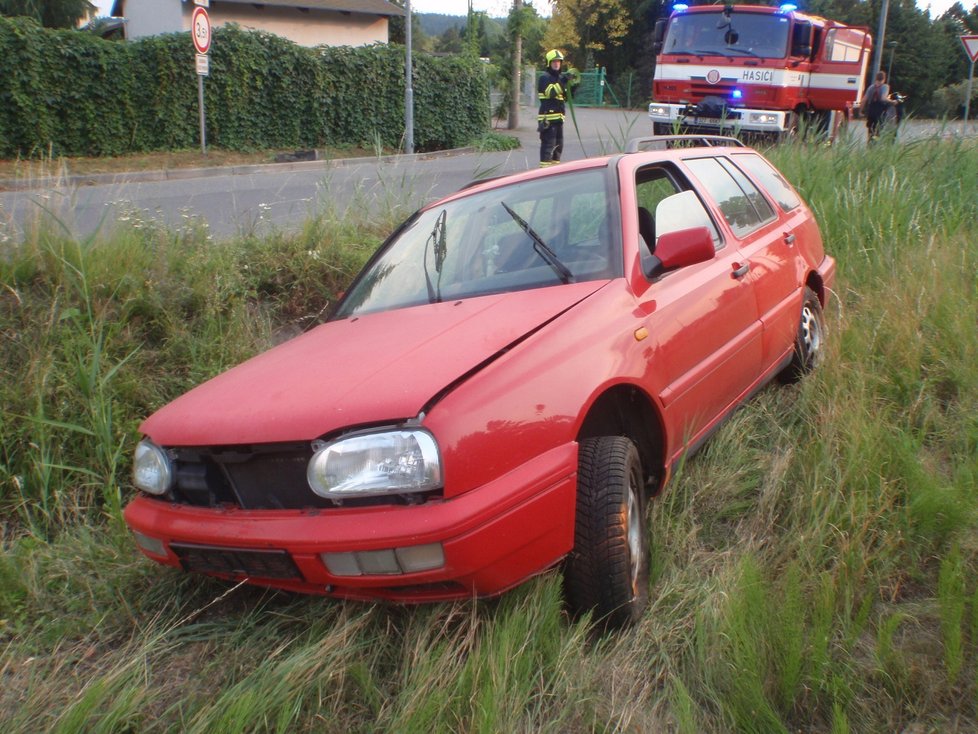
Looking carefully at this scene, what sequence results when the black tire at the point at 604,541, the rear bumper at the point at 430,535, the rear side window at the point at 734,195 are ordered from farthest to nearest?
the rear side window at the point at 734,195
the black tire at the point at 604,541
the rear bumper at the point at 430,535

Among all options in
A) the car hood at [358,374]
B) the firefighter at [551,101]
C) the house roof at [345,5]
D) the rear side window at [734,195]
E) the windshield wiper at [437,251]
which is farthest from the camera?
the house roof at [345,5]

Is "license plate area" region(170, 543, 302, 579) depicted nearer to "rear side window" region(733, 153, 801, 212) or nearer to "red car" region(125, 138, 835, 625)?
"red car" region(125, 138, 835, 625)

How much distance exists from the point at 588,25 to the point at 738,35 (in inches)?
1484

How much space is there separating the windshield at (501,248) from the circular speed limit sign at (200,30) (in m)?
12.6

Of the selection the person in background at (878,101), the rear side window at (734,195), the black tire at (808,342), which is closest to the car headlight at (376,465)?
the rear side window at (734,195)

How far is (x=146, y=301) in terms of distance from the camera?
507 centimetres

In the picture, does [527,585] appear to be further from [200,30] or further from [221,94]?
[221,94]

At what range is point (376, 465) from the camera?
2.58 m

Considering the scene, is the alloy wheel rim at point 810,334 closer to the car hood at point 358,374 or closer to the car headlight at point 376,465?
the car hood at point 358,374

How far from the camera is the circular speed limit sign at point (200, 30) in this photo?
15.1 m

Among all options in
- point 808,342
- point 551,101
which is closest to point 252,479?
point 808,342

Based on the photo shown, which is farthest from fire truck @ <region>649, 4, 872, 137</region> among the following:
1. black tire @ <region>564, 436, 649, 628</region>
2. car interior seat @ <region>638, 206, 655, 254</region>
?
black tire @ <region>564, 436, 649, 628</region>

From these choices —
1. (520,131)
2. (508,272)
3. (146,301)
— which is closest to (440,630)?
(508,272)

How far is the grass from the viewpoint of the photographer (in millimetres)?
2604
